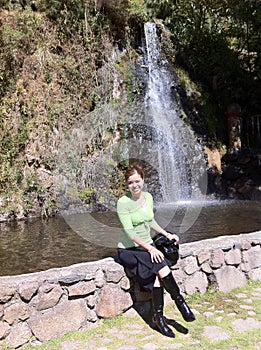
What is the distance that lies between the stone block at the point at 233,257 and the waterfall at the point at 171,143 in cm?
724

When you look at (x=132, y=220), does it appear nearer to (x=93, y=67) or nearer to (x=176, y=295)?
(x=176, y=295)

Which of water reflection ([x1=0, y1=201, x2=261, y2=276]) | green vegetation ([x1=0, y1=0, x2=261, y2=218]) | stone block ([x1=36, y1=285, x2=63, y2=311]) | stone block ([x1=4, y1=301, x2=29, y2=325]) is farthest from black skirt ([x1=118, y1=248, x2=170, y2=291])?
green vegetation ([x1=0, y1=0, x2=261, y2=218])

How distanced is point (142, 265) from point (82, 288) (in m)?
0.54

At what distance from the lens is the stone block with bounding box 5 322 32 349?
2.88m

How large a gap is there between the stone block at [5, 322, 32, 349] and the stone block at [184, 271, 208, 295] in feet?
5.09

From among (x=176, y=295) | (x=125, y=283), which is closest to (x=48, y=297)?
(x=125, y=283)

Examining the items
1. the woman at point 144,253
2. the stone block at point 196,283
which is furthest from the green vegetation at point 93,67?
the woman at point 144,253

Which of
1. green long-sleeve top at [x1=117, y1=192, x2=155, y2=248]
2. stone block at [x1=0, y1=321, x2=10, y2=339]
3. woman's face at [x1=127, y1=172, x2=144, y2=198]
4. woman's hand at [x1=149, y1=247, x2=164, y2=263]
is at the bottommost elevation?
stone block at [x1=0, y1=321, x2=10, y2=339]

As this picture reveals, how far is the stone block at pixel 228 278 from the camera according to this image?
150 inches

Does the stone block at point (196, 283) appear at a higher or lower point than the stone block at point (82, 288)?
lower

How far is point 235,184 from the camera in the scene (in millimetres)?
11656

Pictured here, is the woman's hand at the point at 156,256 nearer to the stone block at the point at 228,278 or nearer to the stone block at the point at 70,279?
the stone block at the point at 70,279

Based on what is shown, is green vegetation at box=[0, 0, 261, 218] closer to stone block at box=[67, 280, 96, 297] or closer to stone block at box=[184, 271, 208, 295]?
stone block at box=[184, 271, 208, 295]

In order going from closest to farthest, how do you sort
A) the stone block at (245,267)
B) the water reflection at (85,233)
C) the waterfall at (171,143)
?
1. the stone block at (245,267)
2. the water reflection at (85,233)
3. the waterfall at (171,143)
